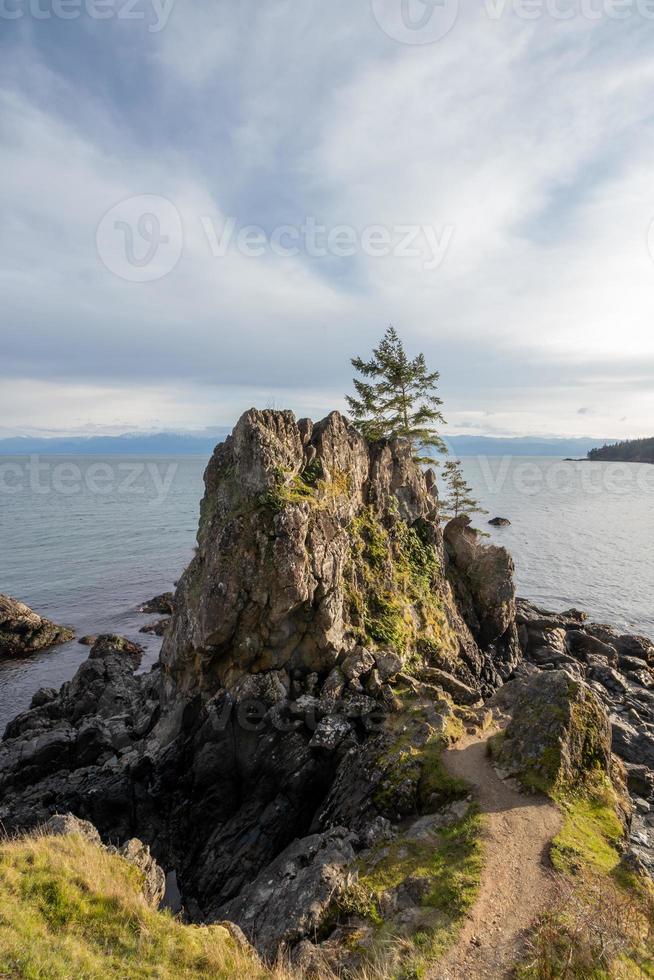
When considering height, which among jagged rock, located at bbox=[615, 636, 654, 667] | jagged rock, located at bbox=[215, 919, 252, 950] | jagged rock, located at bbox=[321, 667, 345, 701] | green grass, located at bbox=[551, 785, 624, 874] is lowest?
jagged rock, located at bbox=[615, 636, 654, 667]

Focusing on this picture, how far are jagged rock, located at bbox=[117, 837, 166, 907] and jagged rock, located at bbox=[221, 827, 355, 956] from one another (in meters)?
2.48

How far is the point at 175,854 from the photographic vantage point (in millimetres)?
20516

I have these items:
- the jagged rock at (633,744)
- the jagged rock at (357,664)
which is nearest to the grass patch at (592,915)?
the jagged rock at (357,664)

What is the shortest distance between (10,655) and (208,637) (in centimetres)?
3059

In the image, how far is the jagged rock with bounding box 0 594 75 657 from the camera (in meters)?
42.9

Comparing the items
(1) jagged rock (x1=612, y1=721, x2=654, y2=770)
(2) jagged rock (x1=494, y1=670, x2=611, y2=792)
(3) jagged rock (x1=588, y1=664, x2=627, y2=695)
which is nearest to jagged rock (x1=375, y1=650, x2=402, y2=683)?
(2) jagged rock (x1=494, y1=670, x2=611, y2=792)

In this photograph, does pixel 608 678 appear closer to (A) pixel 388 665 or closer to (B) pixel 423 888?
(A) pixel 388 665

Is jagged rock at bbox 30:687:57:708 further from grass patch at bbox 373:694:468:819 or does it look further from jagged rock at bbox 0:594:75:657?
grass patch at bbox 373:694:468:819

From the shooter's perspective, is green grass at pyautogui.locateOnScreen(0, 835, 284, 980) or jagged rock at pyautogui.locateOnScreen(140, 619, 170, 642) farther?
jagged rock at pyautogui.locateOnScreen(140, 619, 170, 642)

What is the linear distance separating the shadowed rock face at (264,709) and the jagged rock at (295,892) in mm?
77

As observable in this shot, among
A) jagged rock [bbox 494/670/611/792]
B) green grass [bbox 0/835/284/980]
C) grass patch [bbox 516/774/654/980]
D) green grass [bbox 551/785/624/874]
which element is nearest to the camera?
green grass [bbox 0/835/284/980]

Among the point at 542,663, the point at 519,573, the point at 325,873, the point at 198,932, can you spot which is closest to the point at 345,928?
the point at 325,873

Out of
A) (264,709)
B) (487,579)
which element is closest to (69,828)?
(264,709)

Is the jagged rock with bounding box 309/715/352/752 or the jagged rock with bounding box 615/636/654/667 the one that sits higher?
the jagged rock with bounding box 309/715/352/752
